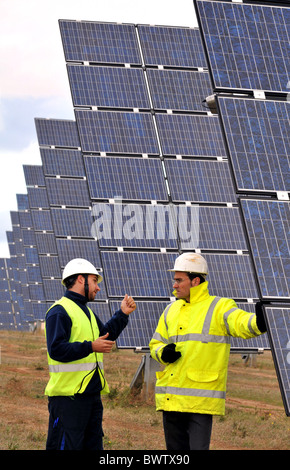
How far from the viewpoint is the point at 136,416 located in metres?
16.6

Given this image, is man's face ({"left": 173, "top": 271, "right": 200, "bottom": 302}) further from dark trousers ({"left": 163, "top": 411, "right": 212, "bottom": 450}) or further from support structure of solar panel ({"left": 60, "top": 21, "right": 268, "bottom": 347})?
support structure of solar panel ({"left": 60, "top": 21, "right": 268, "bottom": 347})

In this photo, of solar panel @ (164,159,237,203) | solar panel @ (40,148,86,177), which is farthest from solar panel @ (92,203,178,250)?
solar panel @ (40,148,86,177)

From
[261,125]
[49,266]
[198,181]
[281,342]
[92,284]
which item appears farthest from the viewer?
[49,266]

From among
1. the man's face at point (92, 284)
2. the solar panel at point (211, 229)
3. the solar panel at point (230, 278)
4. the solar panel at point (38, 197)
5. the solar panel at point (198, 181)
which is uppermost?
the solar panel at point (38, 197)

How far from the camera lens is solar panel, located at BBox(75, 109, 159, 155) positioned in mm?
20828

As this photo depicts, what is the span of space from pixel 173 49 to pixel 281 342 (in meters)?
14.7

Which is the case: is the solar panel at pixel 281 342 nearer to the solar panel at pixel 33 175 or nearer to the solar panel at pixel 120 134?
the solar panel at pixel 120 134

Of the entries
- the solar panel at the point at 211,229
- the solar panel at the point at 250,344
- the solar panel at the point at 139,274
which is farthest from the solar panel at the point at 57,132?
the solar panel at the point at 250,344

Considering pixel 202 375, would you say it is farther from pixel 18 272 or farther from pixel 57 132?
pixel 18 272

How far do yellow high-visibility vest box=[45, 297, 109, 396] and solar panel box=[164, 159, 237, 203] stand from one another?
439 inches

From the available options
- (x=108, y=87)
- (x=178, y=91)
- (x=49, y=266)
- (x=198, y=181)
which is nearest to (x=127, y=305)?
(x=198, y=181)

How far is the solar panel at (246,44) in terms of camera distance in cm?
1062

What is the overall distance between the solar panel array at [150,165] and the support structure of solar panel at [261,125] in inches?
251
